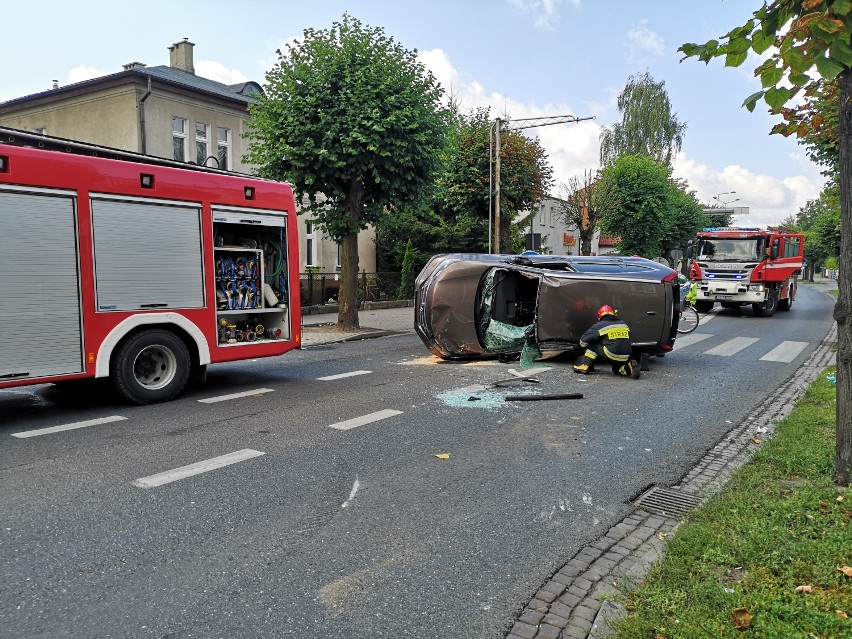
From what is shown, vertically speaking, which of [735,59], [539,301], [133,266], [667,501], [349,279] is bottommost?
[667,501]

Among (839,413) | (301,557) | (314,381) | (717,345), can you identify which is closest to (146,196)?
(314,381)

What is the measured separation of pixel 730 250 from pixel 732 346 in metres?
9.84

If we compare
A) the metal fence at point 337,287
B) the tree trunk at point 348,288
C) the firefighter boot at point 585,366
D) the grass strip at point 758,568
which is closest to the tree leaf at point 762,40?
the grass strip at point 758,568

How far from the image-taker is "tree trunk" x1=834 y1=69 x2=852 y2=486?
175 inches

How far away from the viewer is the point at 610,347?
10.3 metres

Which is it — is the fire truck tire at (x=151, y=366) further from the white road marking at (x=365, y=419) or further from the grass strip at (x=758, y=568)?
the grass strip at (x=758, y=568)

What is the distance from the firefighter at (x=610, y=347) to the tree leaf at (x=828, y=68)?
7.01m

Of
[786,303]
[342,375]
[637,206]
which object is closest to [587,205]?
[637,206]

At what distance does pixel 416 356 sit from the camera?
40.7 feet

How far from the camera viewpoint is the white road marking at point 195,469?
16.4 ft

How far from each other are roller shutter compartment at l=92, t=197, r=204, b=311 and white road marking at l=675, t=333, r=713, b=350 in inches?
411

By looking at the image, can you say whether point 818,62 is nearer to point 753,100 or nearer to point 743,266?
point 753,100

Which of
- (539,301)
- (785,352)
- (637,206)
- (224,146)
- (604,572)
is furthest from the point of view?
(637,206)

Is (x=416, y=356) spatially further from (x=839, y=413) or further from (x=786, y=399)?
(x=839, y=413)
